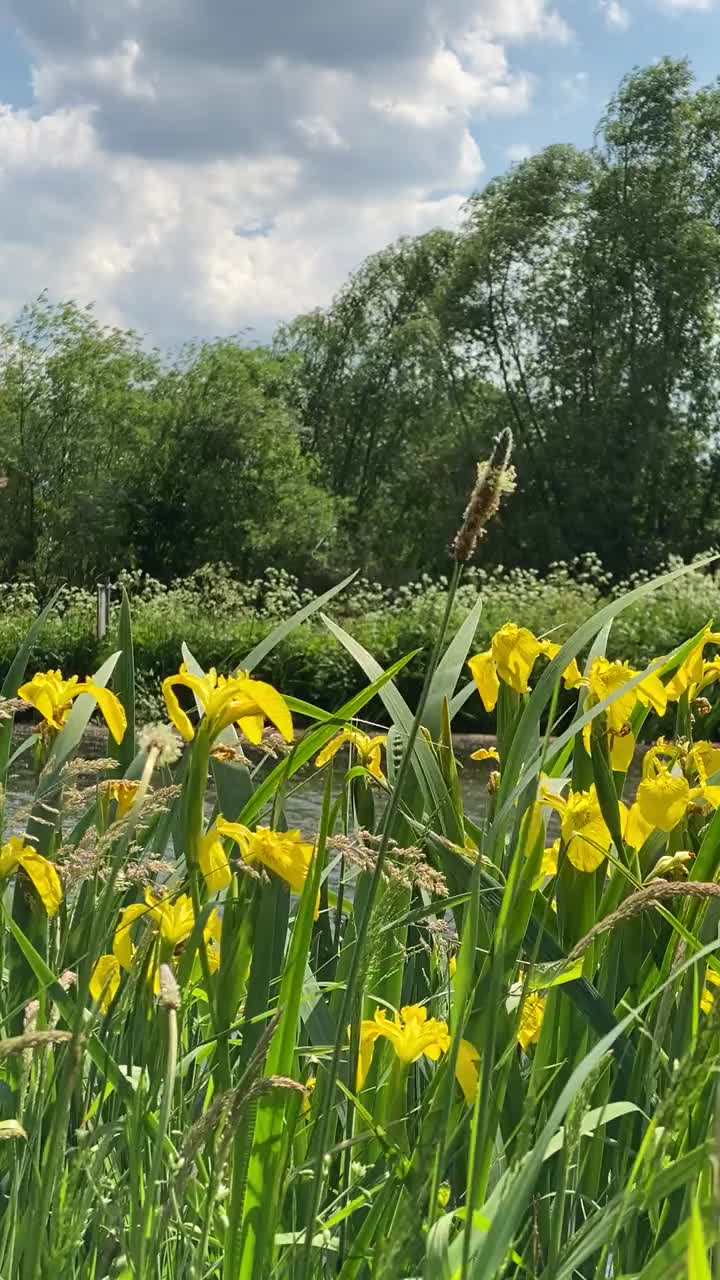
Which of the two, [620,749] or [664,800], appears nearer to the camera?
[664,800]

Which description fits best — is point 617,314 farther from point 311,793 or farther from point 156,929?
point 156,929

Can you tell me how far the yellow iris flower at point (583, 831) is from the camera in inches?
38.1

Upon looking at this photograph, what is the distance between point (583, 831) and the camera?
989mm

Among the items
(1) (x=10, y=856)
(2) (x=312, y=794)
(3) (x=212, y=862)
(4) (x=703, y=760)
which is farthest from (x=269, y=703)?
(2) (x=312, y=794)

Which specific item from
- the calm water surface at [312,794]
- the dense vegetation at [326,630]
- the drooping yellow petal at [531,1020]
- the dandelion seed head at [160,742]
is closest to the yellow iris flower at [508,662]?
the drooping yellow petal at [531,1020]

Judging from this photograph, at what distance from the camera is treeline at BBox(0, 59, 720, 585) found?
20.3 metres

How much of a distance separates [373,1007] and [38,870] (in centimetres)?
35

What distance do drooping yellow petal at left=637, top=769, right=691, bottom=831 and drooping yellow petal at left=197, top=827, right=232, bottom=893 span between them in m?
0.32

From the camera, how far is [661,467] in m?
21.8

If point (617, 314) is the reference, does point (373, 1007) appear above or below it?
below

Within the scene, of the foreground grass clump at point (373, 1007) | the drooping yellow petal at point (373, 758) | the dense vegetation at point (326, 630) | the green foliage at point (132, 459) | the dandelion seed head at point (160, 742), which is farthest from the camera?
the green foliage at point (132, 459)

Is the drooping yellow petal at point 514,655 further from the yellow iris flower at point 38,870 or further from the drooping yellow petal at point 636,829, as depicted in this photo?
the yellow iris flower at point 38,870

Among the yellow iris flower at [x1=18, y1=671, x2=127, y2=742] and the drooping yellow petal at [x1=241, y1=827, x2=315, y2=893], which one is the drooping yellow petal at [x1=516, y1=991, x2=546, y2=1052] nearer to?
the drooping yellow petal at [x1=241, y1=827, x2=315, y2=893]

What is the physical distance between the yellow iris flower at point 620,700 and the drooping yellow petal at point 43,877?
1.45 ft
